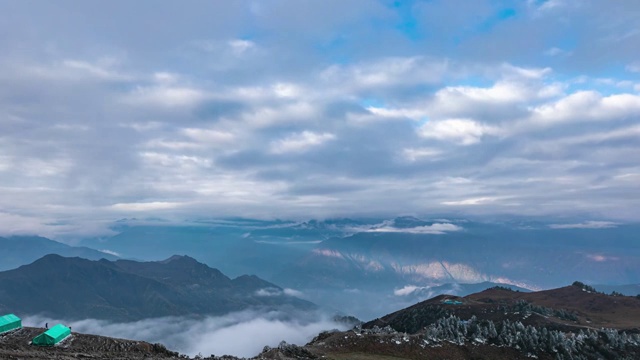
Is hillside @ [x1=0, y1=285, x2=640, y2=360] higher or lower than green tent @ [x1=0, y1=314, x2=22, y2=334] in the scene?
lower

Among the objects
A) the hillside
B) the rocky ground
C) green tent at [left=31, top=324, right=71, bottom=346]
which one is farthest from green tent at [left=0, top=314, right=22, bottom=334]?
green tent at [left=31, top=324, right=71, bottom=346]

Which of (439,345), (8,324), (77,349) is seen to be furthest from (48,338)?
(439,345)

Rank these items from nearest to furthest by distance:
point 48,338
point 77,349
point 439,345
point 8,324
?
1. point 77,349
2. point 48,338
3. point 8,324
4. point 439,345

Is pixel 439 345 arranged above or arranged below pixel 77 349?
below

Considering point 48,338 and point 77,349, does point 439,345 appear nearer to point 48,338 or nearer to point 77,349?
point 77,349

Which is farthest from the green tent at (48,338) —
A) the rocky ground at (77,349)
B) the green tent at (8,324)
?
the green tent at (8,324)

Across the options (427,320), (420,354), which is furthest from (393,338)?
(427,320)

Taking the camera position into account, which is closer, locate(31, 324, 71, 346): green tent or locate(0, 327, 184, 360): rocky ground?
locate(0, 327, 184, 360): rocky ground

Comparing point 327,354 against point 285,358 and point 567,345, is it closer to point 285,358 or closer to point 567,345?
point 285,358

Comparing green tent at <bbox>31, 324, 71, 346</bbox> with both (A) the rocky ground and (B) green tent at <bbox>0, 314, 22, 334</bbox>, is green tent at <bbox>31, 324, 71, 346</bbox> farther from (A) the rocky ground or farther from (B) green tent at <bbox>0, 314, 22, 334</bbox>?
(B) green tent at <bbox>0, 314, 22, 334</bbox>

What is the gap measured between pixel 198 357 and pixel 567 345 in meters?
88.7

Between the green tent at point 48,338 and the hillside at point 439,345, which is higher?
the green tent at point 48,338

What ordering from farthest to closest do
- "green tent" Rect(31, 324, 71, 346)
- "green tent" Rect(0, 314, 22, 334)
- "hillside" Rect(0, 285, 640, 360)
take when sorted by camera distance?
1. "green tent" Rect(0, 314, 22, 334)
2. "hillside" Rect(0, 285, 640, 360)
3. "green tent" Rect(31, 324, 71, 346)

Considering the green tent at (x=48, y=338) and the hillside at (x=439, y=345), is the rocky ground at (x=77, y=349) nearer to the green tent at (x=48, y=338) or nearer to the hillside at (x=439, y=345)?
the hillside at (x=439, y=345)
